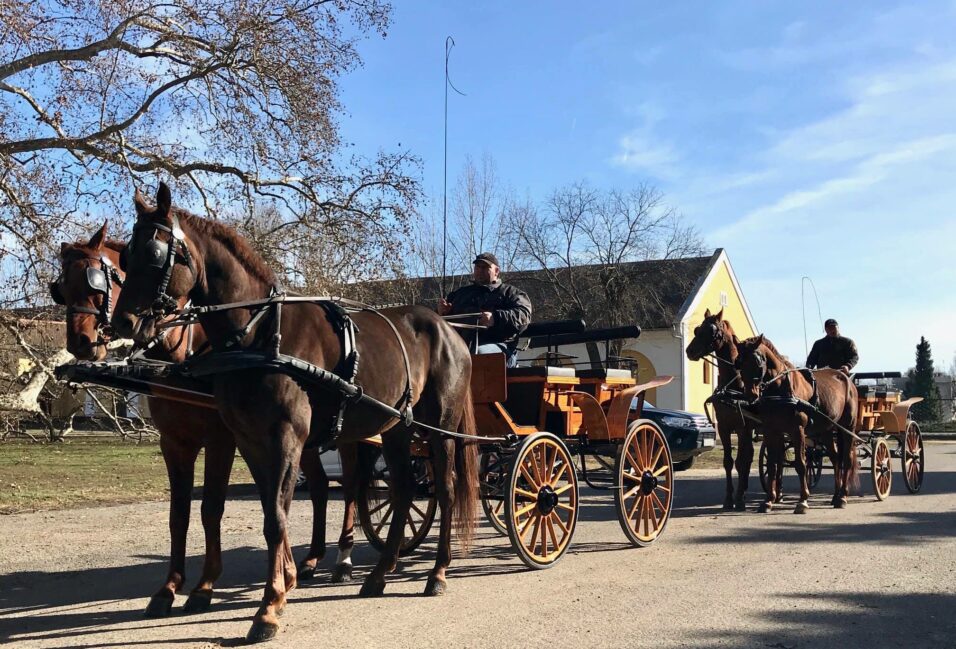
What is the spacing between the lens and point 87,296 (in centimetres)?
563

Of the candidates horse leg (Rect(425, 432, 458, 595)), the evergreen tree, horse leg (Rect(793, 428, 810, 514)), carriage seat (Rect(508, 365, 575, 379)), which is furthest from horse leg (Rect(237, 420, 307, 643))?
the evergreen tree

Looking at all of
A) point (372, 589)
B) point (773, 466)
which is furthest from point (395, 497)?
point (773, 466)

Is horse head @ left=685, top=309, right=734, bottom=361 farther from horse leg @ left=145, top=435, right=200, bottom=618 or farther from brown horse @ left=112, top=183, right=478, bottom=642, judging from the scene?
horse leg @ left=145, top=435, right=200, bottom=618

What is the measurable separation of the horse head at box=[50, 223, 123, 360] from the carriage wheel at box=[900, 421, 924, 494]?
1219 cm

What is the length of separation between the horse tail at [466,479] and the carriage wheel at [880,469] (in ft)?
26.7

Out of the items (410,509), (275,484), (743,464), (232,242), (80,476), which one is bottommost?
(80,476)

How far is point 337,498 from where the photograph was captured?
48.6 ft

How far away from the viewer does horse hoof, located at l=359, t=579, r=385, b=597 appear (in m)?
6.50

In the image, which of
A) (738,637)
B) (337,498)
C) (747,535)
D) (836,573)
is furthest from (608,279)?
(738,637)

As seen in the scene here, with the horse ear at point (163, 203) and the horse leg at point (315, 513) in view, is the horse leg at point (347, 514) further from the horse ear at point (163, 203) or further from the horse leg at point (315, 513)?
the horse ear at point (163, 203)

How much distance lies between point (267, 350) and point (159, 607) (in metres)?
1.91

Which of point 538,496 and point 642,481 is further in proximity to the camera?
point 642,481

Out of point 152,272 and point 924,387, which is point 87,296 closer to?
point 152,272

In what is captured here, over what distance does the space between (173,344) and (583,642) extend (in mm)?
3327
